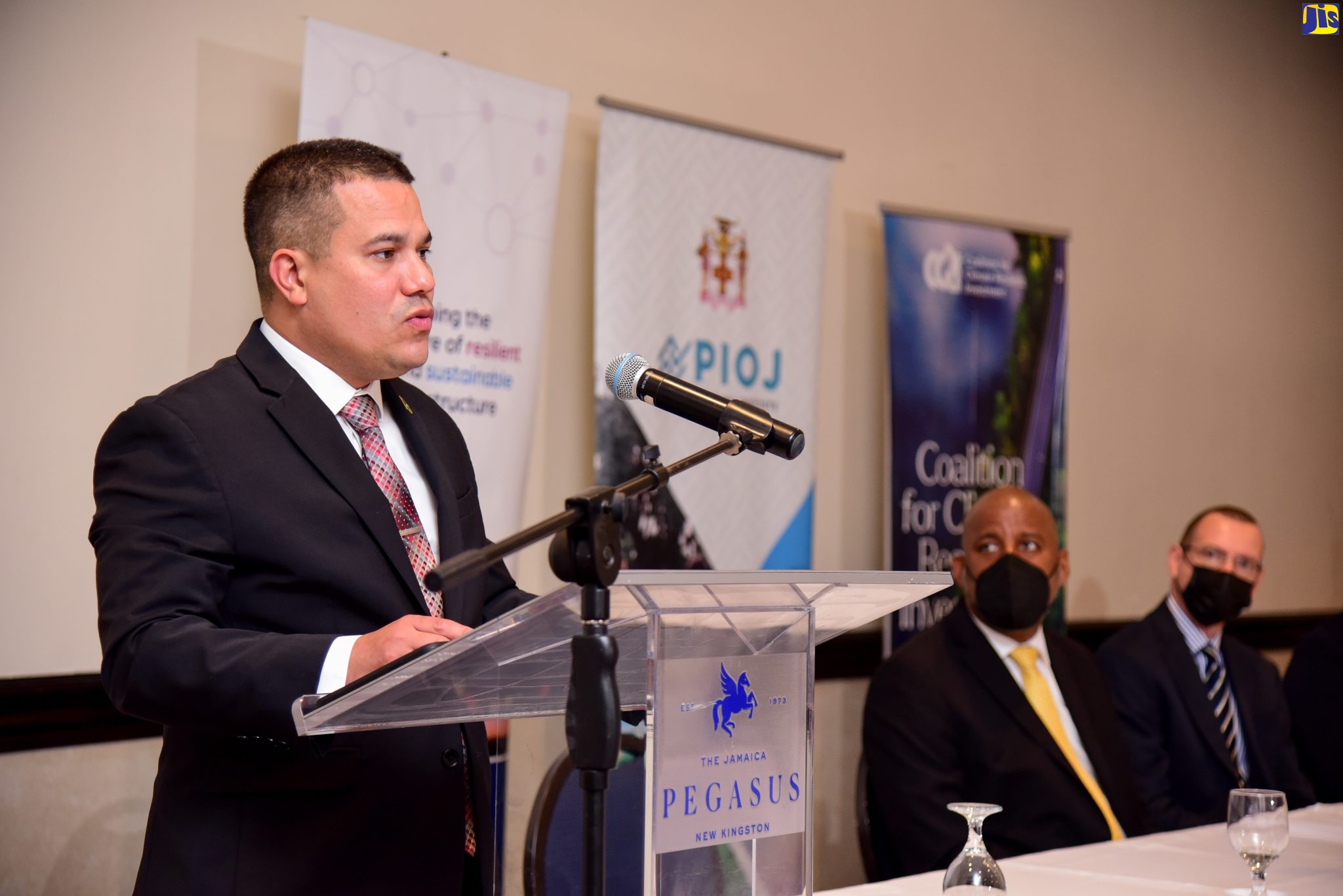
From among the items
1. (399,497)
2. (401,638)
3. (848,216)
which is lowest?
(401,638)

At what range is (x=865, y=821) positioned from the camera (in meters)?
3.36

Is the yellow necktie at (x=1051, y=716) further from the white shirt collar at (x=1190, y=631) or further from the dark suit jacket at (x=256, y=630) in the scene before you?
the dark suit jacket at (x=256, y=630)

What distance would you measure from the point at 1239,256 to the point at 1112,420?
50.9 inches

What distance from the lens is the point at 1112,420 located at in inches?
219

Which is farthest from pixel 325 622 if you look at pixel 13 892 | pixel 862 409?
pixel 862 409

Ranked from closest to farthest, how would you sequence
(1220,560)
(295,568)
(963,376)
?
A: (295,568) → (1220,560) → (963,376)

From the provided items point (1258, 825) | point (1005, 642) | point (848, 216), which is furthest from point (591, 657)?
point (848, 216)

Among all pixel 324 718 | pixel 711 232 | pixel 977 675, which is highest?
pixel 711 232

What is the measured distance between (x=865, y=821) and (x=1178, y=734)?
121 centimetres

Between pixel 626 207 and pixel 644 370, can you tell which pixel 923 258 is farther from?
pixel 644 370

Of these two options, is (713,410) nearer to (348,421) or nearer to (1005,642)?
(348,421)

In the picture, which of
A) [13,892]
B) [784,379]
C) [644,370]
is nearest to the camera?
[644,370]

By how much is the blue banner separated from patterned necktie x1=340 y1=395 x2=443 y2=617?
8.52 feet

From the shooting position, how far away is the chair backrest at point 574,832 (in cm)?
169
